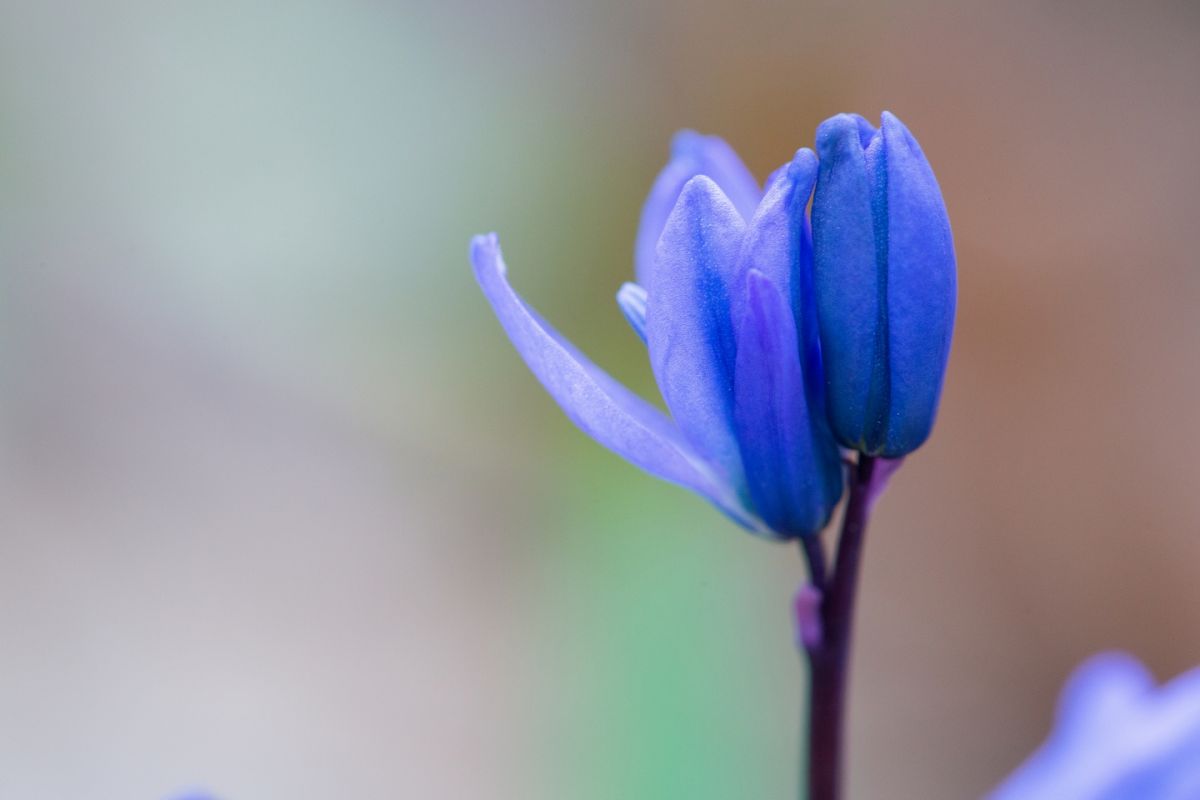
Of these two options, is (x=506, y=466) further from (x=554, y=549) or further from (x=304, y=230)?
(x=304, y=230)

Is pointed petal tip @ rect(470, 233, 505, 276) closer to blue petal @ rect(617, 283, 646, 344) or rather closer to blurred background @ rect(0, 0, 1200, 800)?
blue petal @ rect(617, 283, 646, 344)

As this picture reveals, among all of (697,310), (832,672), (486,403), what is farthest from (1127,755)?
(486,403)

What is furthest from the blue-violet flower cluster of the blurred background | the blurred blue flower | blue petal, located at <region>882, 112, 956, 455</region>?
the blurred background

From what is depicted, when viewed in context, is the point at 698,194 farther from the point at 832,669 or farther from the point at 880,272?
the point at 832,669

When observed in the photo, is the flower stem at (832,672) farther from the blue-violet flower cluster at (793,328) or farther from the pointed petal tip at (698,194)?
the pointed petal tip at (698,194)

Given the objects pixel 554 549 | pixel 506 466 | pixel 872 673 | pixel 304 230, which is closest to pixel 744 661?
pixel 872 673
